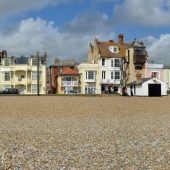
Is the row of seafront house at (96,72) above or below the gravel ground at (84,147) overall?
above

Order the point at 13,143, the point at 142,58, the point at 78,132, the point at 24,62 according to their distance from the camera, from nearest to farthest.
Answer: the point at 13,143 → the point at 78,132 → the point at 142,58 → the point at 24,62

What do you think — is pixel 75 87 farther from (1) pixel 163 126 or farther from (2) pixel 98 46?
(1) pixel 163 126

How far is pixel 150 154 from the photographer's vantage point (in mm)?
8977

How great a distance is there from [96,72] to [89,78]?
1695 millimetres

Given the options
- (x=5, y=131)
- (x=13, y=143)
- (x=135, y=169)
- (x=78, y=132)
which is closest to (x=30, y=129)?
(x=5, y=131)

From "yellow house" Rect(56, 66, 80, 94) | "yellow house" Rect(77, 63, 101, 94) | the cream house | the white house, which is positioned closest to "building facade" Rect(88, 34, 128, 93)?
"yellow house" Rect(77, 63, 101, 94)

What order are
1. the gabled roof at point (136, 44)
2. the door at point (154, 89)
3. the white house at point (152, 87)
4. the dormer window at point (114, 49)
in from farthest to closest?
the dormer window at point (114, 49), the gabled roof at point (136, 44), the door at point (154, 89), the white house at point (152, 87)

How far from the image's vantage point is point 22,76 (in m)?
82.4

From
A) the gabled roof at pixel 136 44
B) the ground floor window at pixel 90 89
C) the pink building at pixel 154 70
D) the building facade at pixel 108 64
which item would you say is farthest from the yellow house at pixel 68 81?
the pink building at pixel 154 70

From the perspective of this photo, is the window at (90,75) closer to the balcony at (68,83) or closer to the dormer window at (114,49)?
the balcony at (68,83)

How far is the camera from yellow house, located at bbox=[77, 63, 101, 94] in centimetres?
7931

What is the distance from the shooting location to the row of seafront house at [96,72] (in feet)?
259

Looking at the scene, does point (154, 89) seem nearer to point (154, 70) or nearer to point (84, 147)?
point (154, 70)

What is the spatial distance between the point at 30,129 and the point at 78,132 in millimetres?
1881
